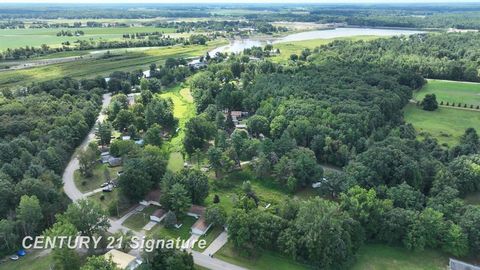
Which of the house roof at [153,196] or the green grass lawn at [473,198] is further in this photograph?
the green grass lawn at [473,198]

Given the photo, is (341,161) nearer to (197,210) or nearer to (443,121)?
(197,210)

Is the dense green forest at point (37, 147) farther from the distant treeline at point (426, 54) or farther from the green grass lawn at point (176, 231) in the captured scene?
the distant treeline at point (426, 54)

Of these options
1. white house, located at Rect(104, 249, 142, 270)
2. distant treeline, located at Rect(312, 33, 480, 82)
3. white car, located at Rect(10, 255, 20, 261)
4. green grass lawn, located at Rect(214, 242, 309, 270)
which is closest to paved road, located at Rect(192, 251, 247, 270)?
green grass lawn, located at Rect(214, 242, 309, 270)

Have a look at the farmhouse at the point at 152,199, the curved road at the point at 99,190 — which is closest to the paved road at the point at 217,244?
the curved road at the point at 99,190

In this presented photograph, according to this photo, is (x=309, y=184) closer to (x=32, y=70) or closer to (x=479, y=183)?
(x=479, y=183)

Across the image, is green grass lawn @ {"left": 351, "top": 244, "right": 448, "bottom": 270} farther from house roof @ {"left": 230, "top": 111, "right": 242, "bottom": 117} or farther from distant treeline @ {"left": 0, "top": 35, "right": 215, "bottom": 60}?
distant treeline @ {"left": 0, "top": 35, "right": 215, "bottom": 60}

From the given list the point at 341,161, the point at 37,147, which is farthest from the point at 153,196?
the point at 341,161

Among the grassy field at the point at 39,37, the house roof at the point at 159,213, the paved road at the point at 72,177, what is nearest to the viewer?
the house roof at the point at 159,213
